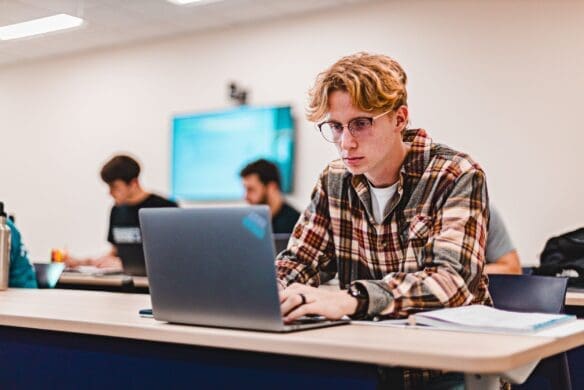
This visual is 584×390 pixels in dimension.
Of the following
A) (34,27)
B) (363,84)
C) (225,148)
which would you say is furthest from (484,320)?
(225,148)

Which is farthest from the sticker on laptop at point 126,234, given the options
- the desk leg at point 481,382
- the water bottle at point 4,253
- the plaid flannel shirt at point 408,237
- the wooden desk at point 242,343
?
the desk leg at point 481,382

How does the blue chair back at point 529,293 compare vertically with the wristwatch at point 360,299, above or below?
below

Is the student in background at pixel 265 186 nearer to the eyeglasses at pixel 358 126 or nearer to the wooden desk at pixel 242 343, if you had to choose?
the wooden desk at pixel 242 343

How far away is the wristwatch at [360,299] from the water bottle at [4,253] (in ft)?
4.80

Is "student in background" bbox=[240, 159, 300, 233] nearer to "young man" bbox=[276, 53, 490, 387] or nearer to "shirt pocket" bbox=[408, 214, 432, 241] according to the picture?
"young man" bbox=[276, 53, 490, 387]

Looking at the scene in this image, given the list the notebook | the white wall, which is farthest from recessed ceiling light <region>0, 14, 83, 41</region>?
the notebook

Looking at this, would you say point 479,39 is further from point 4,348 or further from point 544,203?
point 4,348

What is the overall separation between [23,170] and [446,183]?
3703 mm

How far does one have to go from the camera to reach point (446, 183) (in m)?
1.75

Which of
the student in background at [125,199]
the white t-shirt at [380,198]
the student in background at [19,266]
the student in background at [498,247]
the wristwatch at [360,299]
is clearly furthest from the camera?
the student in background at [125,199]

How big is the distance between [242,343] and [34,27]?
2.31m

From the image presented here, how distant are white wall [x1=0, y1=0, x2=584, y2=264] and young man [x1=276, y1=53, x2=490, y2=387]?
2390 mm

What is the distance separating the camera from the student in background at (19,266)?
8.97ft

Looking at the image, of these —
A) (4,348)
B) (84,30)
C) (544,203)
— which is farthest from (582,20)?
(4,348)
